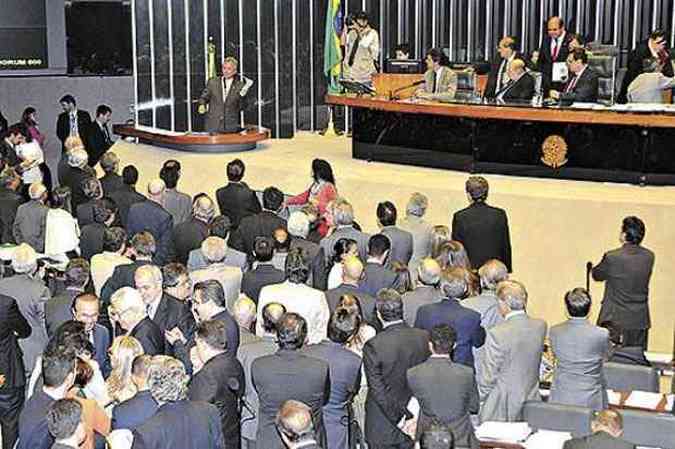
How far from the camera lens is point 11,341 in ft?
24.8

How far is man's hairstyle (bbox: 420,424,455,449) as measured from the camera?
5215mm

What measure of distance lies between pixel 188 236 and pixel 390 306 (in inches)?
118

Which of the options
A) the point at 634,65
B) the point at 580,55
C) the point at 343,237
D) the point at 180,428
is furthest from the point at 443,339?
the point at 634,65

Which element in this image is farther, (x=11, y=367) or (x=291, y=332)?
(x=11, y=367)

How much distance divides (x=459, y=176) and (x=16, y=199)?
5.17 m

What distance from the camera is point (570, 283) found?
464 inches

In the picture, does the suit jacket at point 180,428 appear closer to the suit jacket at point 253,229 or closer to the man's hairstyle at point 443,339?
the man's hairstyle at point 443,339

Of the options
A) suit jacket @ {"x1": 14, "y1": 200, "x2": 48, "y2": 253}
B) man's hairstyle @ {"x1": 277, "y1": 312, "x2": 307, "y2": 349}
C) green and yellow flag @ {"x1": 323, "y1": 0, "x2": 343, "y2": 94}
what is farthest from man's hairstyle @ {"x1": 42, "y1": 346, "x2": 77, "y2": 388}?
green and yellow flag @ {"x1": 323, "y1": 0, "x2": 343, "y2": 94}

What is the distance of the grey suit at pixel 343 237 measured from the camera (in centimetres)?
902

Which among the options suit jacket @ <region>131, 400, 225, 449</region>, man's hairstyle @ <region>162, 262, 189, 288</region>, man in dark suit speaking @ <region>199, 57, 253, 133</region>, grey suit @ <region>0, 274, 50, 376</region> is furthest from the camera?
man in dark suit speaking @ <region>199, 57, 253, 133</region>

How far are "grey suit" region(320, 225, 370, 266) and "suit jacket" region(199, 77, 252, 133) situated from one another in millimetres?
6903

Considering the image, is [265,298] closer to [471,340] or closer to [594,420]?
[471,340]

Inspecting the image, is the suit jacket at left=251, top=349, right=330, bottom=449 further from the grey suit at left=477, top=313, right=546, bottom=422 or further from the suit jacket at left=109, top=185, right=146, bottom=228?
the suit jacket at left=109, top=185, right=146, bottom=228

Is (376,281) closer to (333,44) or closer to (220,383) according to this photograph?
(220,383)
